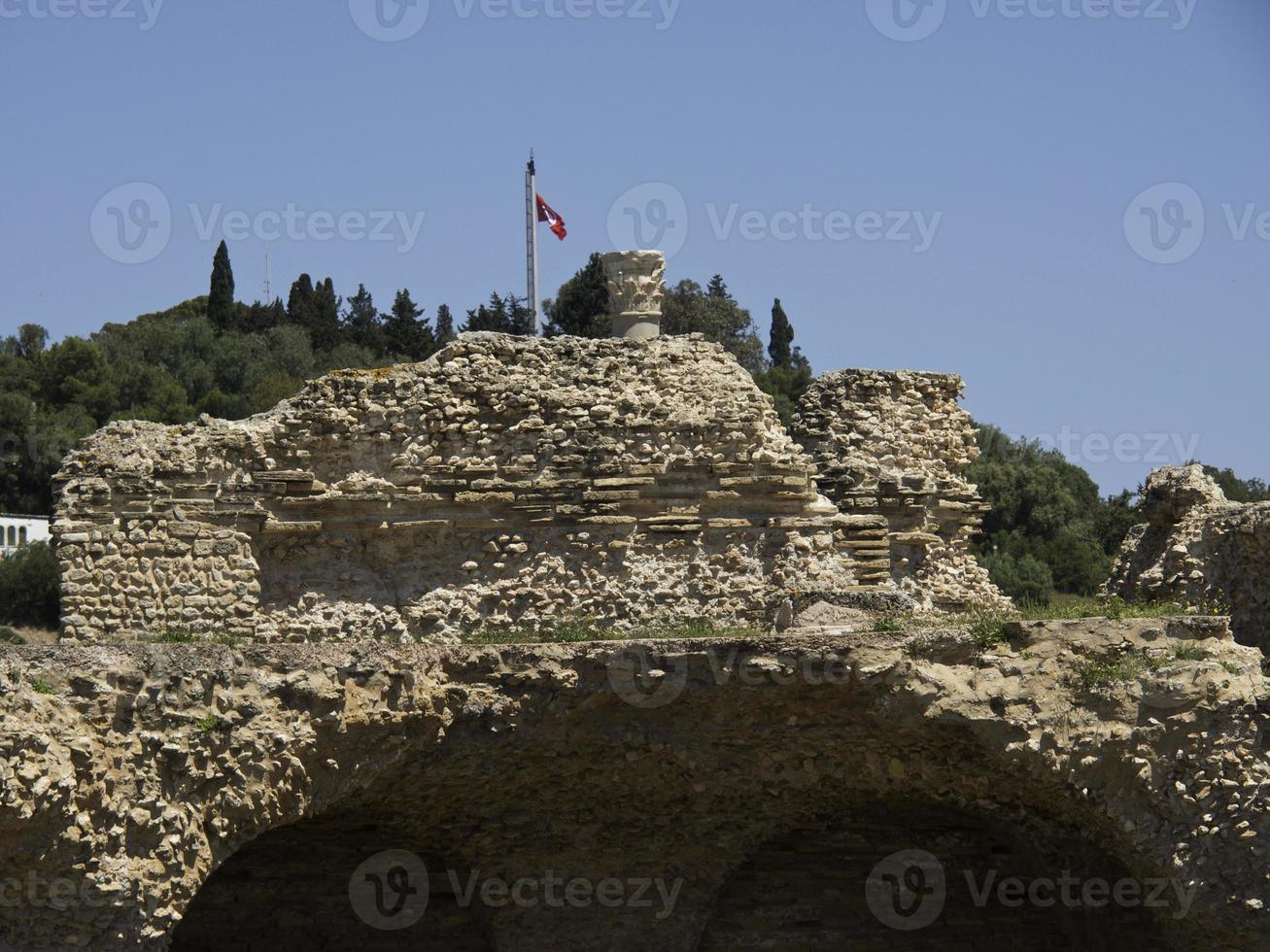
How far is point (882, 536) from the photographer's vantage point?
2319cm

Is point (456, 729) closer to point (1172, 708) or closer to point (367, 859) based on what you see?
point (367, 859)

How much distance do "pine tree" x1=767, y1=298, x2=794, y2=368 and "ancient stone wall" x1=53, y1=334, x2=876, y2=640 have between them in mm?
32587

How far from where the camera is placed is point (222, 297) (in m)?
55.1

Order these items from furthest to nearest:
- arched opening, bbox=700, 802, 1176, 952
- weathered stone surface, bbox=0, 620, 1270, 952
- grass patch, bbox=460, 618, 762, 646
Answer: arched opening, bbox=700, 802, 1176, 952 → grass patch, bbox=460, 618, 762, 646 → weathered stone surface, bbox=0, 620, 1270, 952

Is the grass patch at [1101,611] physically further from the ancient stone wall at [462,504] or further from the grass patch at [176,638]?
the grass patch at [176,638]

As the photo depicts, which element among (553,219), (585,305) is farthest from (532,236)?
(585,305)

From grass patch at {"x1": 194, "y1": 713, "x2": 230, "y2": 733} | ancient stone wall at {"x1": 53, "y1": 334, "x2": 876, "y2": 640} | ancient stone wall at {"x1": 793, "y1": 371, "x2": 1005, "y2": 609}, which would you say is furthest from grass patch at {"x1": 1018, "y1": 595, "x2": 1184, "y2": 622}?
grass patch at {"x1": 194, "y1": 713, "x2": 230, "y2": 733}

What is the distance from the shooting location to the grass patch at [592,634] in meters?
18.8

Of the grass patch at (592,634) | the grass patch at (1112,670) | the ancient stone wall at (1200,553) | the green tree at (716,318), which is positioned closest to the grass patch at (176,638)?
the grass patch at (592,634)

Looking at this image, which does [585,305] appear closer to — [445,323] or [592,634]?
[445,323]

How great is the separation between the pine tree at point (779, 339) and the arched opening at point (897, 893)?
33.7 m

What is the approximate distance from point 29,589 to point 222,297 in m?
12.1

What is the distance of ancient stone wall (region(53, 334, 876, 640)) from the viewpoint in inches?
837

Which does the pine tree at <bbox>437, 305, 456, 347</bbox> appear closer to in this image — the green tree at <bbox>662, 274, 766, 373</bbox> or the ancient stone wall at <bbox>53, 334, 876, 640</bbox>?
the green tree at <bbox>662, 274, 766, 373</bbox>
